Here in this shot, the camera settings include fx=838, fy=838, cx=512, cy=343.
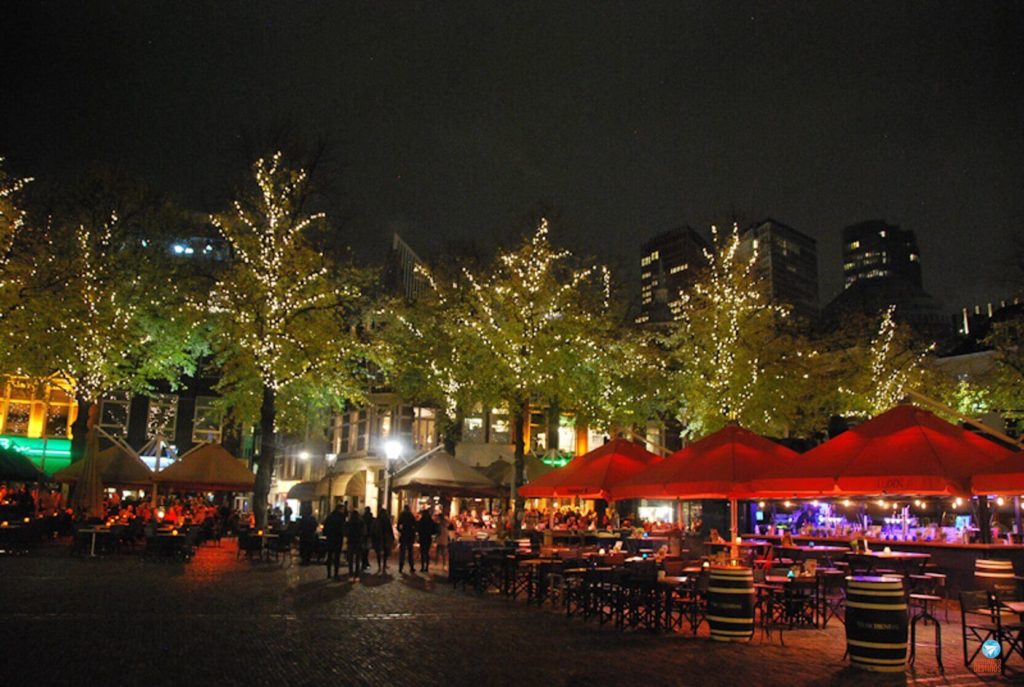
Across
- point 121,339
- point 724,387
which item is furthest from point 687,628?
point 121,339

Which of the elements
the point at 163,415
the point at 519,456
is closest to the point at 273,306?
the point at 519,456

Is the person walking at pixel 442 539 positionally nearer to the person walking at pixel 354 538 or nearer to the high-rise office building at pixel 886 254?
the person walking at pixel 354 538

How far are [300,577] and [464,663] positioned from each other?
1140 centimetres

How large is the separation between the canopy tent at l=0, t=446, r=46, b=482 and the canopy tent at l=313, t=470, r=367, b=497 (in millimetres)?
13755

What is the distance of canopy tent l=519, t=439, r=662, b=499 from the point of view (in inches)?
663

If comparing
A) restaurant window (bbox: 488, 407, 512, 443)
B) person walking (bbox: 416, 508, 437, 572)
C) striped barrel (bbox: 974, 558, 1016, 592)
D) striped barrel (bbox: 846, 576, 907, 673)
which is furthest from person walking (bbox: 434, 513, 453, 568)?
striped barrel (bbox: 846, 576, 907, 673)

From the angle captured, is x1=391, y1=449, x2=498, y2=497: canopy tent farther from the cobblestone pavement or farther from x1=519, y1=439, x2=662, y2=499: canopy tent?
the cobblestone pavement

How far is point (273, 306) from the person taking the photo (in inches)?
1090

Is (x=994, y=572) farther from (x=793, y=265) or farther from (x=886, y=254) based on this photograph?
(x=886, y=254)

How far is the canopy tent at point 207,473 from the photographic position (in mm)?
23812

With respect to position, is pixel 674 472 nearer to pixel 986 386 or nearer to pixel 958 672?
pixel 958 672

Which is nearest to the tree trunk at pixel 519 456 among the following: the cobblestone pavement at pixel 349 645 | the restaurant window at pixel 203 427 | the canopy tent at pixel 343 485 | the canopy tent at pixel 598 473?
the canopy tent at pixel 598 473

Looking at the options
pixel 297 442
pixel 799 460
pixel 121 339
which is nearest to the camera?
pixel 799 460

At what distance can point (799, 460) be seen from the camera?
13.1m
